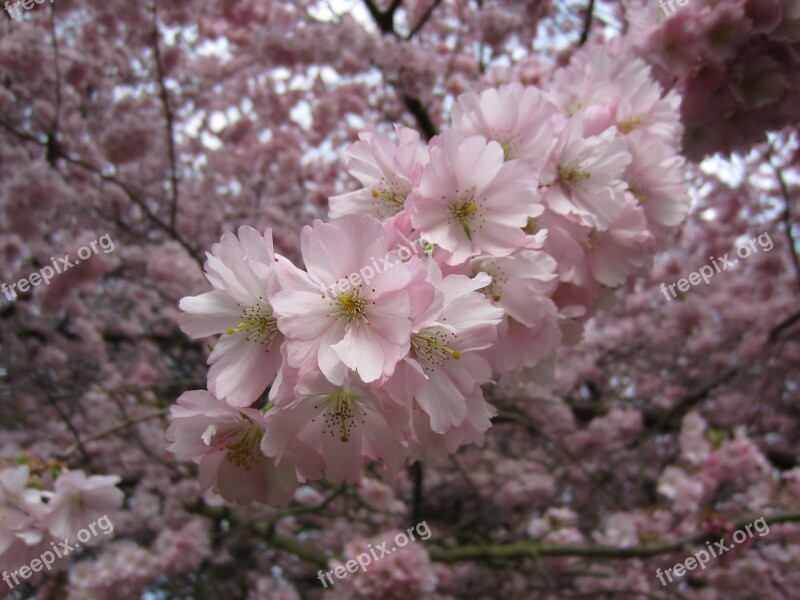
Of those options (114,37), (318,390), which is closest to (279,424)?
(318,390)

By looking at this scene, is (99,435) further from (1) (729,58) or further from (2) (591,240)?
(1) (729,58)

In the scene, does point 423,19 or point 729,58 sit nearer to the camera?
point 729,58

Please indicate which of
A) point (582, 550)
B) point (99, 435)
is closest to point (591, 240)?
point (582, 550)

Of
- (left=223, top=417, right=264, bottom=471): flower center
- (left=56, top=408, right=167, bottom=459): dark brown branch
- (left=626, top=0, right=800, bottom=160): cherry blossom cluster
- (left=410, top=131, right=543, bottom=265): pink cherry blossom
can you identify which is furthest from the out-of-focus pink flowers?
A: (left=626, top=0, right=800, bottom=160): cherry blossom cluster

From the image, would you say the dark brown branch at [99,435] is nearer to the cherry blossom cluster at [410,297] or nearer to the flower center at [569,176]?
the cherry blossom cluster at [410,297]
